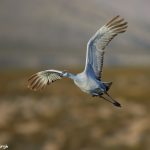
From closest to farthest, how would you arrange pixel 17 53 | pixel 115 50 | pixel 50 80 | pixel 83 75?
pixel 83 75 → pixel 50 80 → pixel 17 53 → pixel 115 50

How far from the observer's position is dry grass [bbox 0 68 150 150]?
3850 cm

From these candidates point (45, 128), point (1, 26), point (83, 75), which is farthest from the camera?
point (1, 26)

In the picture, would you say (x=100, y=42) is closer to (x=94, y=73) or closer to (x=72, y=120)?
(x=94, y=73)

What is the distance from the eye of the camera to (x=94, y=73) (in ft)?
20.3

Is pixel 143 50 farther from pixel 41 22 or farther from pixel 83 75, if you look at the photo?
pixel 83 75

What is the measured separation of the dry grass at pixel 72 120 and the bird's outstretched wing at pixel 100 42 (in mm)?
30002

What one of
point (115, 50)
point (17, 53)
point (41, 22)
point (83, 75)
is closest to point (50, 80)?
point (83, 75)

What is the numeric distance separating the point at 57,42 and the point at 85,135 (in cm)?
12074

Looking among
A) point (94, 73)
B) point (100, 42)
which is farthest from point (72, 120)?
point (94, 73)

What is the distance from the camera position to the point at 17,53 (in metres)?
138

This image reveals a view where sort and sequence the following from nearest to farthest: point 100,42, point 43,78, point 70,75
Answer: point 70,75
point 100,42
point 43,78

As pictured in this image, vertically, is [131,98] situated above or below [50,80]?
below

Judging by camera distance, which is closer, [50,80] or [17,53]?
[50,80]

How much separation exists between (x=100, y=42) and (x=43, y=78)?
74 cm
